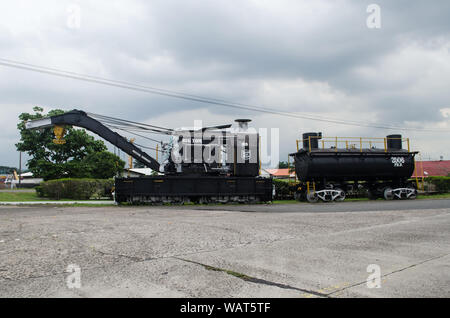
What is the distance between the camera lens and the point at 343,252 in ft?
17.8

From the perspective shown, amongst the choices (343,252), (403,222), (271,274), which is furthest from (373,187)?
(271,274)

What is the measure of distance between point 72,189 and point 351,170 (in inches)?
793

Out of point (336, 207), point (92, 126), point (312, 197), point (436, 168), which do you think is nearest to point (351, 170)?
point (312, 197)

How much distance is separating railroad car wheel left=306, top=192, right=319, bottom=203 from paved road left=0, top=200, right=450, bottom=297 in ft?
40.3

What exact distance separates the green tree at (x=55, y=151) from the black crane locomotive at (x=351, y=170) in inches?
813

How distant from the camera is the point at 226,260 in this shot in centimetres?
493

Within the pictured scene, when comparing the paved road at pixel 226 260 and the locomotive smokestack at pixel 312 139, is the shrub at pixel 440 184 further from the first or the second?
the paved road at pixel 226 260

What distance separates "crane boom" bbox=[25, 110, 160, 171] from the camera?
19.7 metres

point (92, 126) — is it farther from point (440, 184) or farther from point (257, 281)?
point (440, 184)

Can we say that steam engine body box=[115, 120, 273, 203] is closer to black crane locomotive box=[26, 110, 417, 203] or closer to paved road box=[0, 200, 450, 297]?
black crane locomotive box=[26, 110, 417, 203]

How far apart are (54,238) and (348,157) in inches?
729

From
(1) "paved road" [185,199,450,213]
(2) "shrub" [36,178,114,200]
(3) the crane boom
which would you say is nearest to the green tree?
(2) "shrub" [36,178,114,200]

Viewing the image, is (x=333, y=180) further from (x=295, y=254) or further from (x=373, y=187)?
(x=295, y=254)

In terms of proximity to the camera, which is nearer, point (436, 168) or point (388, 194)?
point (388, 194)
